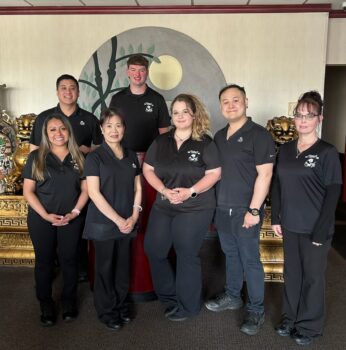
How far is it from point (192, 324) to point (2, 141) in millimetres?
2336

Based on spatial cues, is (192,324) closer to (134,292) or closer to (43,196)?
(134,292)

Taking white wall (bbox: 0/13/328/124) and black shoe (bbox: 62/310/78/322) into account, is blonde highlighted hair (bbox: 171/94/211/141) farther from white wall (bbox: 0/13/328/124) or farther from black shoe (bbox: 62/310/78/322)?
white wall (bbox: 0/13/328/124)

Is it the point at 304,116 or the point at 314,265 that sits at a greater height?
the point at 304,116

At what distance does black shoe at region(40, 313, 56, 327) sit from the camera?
2.27 metres

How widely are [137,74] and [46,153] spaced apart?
92 centimetres

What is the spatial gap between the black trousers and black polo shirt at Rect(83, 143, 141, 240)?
3.08ft

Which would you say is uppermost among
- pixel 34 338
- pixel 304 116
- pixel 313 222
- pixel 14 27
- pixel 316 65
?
pixel 14 27

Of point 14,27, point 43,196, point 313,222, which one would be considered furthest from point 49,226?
point 14,27

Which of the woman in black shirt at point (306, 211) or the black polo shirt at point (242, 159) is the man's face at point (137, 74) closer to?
the black polo shirt at point (242, 159)

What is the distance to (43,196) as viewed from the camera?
2160 millimetres


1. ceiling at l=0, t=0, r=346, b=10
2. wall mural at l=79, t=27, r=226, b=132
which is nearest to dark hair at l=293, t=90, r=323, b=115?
wall mural at l=79, t=27, r=226, b=132

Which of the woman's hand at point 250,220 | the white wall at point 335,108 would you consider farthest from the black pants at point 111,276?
the white wall at point 335,108

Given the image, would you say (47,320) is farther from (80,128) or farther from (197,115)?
(197,115)

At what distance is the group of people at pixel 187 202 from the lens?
1.99m
